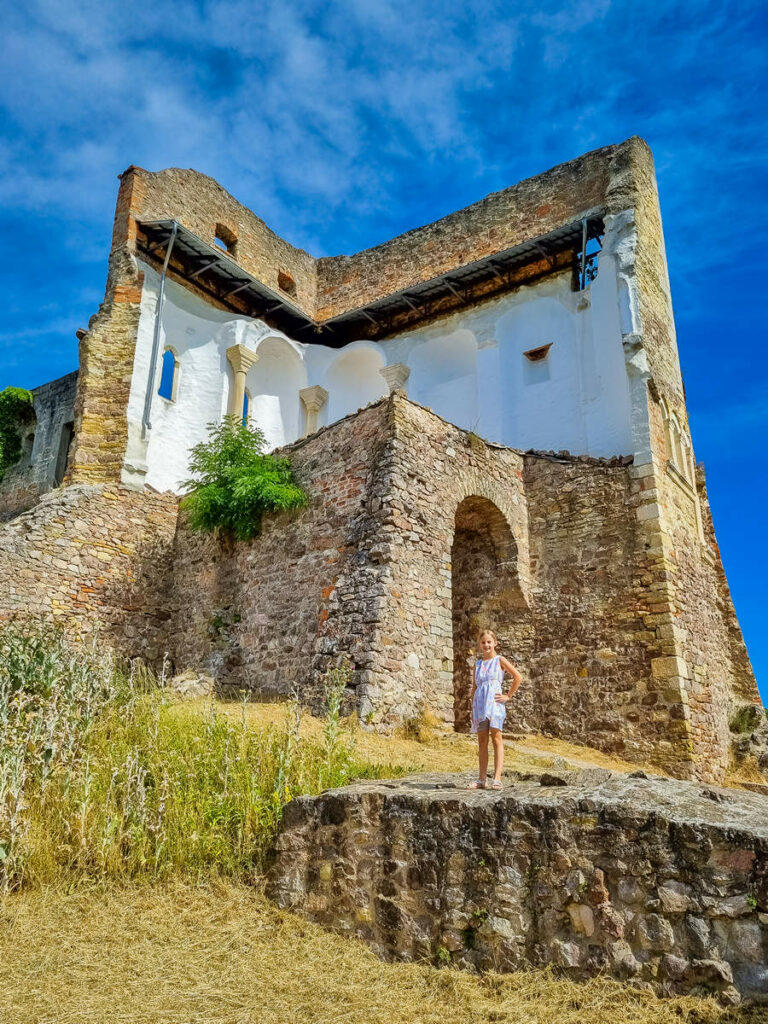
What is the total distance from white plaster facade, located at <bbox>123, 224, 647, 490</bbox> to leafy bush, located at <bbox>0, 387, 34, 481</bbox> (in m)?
6.60

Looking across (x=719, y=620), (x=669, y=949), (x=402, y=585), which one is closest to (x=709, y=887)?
(x=669, y=949)

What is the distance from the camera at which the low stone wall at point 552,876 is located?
365 centimetres

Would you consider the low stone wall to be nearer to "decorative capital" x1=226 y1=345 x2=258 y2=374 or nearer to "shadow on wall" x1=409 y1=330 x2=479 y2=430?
"shadow on wall" x1=409 y1=330 x2=479 y2=430

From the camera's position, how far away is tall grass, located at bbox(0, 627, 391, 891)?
17.7 ft

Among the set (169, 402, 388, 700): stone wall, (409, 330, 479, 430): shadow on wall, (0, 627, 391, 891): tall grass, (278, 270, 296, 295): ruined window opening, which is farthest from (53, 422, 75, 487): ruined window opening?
(0, 627, 391, 891): tall grass

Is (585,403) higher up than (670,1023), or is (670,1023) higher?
(585,403)

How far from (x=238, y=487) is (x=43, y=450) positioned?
9855 millimetres

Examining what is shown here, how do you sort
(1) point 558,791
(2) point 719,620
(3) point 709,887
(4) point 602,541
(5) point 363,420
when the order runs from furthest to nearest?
(2) point 719,620 < (4) point 602,541 < (5) point 363,420 < (1) point 558,791 < (3) point 709,887

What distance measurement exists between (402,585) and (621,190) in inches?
367

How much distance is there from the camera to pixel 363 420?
11.2 metres

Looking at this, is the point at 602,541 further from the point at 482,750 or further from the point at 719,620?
the point at 482,750

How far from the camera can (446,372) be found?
56.0 feet

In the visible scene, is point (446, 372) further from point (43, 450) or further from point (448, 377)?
point (43, 450)

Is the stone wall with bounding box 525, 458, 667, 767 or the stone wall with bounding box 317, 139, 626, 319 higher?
the stone wall with bounding box 317, 139, 626, 319
